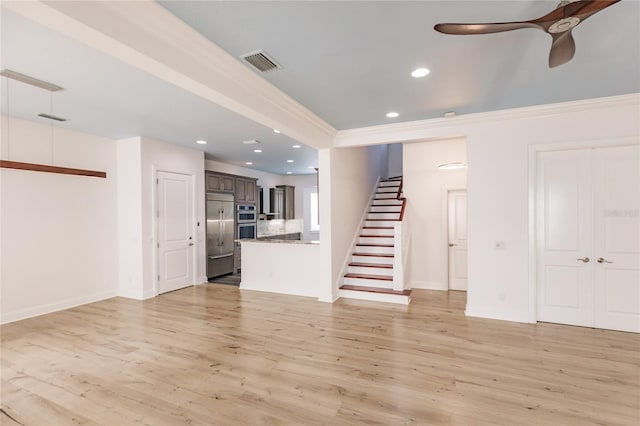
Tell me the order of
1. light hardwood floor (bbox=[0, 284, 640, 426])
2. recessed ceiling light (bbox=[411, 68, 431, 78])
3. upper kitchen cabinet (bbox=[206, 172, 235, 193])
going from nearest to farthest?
light hardwood floor (bbox=[0, 284, 640, 426]) → recessed ceiling light (bbox=[411, 68, 431, 78]) → upper kitchen cabinet (bbox=[206, 172, 235, 193])

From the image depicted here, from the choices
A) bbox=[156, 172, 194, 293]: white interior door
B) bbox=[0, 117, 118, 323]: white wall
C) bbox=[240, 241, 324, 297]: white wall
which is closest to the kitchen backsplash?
bbox=[156, 172, 194, 293]: white interior door

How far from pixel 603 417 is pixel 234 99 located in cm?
394

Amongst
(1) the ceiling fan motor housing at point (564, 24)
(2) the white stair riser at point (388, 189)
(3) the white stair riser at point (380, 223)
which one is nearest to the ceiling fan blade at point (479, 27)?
(1) the ceiling fan motor housing at point (564, 24)

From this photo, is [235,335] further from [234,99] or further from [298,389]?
[234,99]

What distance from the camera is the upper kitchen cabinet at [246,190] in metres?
8.07

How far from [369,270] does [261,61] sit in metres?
4.20

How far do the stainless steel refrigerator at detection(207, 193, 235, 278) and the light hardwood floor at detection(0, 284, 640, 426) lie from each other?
2490 millimetres

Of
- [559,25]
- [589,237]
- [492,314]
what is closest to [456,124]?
Answer: [589,237]

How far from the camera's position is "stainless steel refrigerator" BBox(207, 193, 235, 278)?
7.02 meters

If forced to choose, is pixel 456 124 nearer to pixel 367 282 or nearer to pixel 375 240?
pixel 375 240

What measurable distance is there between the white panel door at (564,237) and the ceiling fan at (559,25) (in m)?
2.55

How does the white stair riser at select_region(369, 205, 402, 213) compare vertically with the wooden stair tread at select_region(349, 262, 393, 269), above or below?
above

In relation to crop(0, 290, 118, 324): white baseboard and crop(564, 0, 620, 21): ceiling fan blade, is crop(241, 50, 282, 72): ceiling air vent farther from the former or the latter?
crop(0, 290, 118, 324): white baseboard

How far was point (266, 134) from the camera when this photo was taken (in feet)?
17.6
